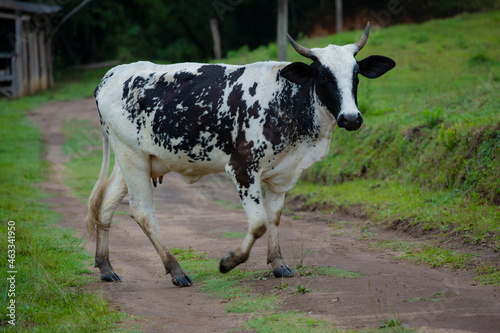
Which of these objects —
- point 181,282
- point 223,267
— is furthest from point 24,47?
point 223,267

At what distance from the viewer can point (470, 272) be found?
592 cm

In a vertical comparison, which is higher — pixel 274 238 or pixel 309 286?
pixel 274 238

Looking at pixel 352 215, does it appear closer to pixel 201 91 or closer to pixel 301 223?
pixel 301 223

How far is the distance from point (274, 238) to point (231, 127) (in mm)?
1147

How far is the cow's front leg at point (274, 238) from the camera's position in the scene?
237 inches

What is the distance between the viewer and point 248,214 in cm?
594

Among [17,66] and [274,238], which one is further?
[17,66]

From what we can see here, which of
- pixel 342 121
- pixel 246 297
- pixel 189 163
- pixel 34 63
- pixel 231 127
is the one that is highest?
pixel 342 121

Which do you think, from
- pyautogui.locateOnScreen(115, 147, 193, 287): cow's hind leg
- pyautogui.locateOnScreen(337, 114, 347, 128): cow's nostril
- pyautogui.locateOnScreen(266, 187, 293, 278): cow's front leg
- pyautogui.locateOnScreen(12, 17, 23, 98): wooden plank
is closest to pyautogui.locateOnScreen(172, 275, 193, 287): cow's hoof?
pyautogui.locateOnScreen(115, 147, 193, 287): cow's hind leg

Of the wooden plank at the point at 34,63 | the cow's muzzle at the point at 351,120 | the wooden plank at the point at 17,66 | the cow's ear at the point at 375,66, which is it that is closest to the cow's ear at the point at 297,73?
the cow's ear at the point at 375,66

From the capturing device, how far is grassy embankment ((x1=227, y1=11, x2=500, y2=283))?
7.23 metres

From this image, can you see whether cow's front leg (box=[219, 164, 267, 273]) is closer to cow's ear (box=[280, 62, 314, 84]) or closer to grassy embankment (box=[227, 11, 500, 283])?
cow's ear (box=[280, 62, 314, 84])

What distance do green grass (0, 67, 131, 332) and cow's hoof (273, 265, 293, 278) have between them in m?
1.54

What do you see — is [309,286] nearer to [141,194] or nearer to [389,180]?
[141,194]
